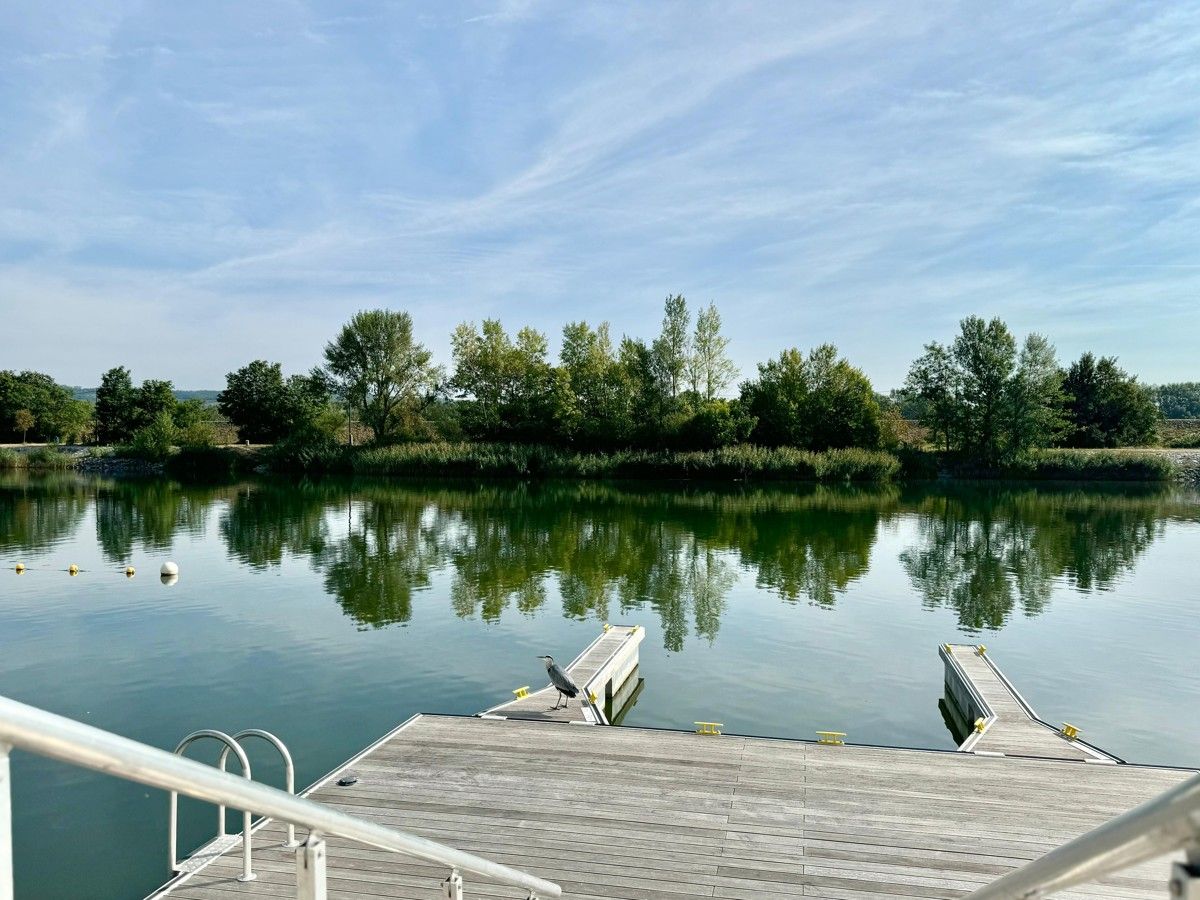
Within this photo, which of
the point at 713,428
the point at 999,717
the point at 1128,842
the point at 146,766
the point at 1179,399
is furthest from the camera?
the point at 1179,399

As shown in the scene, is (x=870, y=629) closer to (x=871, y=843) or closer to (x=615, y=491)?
(x=871, y=843)

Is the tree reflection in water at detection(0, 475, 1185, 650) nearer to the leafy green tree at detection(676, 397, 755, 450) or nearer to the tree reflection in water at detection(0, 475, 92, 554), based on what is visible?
the tree reflection in water at detection(0, 475, 92, 554)

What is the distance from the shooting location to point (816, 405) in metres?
54.2

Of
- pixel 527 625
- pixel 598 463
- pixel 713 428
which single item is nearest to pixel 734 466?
pixel 713 428

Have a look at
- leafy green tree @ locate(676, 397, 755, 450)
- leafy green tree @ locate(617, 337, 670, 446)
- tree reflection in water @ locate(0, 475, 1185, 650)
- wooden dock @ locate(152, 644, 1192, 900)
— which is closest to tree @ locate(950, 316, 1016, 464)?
tree reflection in water @ locate(0, 475, 1185, 650)

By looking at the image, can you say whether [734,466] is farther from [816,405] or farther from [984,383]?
[984,383]

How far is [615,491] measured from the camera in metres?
41.9

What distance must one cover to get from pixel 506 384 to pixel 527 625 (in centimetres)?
4501

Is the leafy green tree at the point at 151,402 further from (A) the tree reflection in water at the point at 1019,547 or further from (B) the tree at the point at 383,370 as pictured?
(A) the tree reflection in water at the point at 1019,547

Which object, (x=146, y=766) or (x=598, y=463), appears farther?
(x=598, y=463)

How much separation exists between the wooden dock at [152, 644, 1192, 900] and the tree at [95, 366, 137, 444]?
7064 cm

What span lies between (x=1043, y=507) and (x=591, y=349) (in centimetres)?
3070

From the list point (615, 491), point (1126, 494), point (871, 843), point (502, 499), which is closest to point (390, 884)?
point (871, 843)

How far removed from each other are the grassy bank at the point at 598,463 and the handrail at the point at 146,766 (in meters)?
48.2
